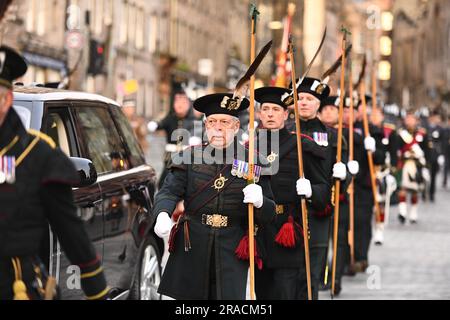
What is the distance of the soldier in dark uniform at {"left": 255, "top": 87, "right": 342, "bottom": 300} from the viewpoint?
30.1ft

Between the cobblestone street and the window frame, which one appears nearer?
the window frame

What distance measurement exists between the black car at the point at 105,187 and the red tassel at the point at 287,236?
103 centimetres

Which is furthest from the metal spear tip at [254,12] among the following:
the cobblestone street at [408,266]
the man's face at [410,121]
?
the man's face at [410,121]

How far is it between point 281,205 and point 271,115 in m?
0.68

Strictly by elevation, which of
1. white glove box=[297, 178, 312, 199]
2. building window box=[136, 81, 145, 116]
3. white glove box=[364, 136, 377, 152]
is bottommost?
white glove box=[297, 178, 312, 199]

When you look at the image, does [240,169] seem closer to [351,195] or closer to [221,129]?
[221,129]

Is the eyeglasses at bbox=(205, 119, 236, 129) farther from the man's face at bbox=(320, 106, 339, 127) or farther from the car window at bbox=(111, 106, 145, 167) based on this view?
the man's face at bbox=(320, 106, 339, 127)

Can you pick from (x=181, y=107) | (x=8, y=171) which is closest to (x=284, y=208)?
(x=8, y=171)

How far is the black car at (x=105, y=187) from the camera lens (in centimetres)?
775

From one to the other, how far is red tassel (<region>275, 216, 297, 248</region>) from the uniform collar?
13.1 ft

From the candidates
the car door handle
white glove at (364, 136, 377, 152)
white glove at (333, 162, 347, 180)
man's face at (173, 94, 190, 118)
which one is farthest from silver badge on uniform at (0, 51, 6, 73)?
man's face at (173, 94, 190, 118)

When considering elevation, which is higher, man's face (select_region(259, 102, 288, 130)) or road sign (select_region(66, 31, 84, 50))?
road sign (select_region(66, 31, 84, 50))
